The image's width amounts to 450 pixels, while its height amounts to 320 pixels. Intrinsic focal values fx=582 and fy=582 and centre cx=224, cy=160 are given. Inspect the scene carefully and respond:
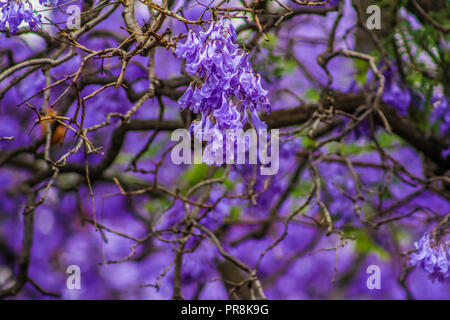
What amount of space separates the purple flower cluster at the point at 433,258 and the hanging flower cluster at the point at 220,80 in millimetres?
1029

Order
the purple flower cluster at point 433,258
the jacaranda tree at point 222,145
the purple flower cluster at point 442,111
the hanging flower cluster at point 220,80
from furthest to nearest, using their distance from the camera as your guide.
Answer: the purple flower cluster at point 442,111
the purple flower cluster at point 433,258
the jacaranda tree at point 222,145
the hanging flower cluster at point 220,80

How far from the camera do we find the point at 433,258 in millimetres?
2264

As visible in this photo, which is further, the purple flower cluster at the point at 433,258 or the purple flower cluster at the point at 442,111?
the purple flower cluster at the point at 442,111

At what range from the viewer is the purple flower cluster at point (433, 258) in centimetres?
226

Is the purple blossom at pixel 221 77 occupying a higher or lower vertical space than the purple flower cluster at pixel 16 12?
lower

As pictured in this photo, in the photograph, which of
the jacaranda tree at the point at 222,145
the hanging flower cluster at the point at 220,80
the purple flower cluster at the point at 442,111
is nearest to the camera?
the hanging flower cluster at the point at 220,80

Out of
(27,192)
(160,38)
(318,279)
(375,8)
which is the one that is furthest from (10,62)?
(318,279)

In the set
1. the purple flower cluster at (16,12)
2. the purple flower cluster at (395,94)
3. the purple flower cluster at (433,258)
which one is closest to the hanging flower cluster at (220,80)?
the purple flower cluster at (16,12)

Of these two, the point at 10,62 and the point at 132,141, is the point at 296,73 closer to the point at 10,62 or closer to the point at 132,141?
the point at 132,141

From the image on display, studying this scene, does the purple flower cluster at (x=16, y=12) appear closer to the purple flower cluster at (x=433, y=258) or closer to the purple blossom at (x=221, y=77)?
the purple blossom at (x=221, y=77)

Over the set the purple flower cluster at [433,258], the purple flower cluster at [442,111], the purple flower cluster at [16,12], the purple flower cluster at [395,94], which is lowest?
the purple flower cluster at [433,258]

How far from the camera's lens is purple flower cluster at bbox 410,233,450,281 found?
2262mm

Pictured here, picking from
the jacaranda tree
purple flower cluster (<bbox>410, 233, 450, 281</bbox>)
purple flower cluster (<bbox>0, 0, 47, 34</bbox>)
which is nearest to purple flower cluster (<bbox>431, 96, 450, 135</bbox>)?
the jacaranda tree

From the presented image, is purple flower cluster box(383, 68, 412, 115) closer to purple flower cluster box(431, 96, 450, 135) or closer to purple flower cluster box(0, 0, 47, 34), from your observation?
purple flower cluster box(431, 96, 450, 135)
